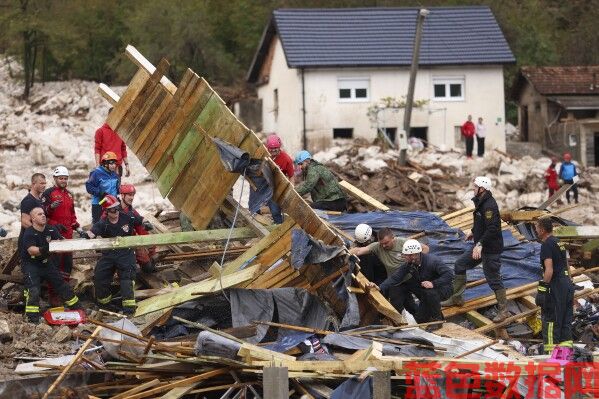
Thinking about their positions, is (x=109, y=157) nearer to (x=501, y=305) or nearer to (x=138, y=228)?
(x=138, y=228)

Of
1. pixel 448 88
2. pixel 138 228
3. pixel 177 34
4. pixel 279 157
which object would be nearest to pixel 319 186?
pixel 279 157

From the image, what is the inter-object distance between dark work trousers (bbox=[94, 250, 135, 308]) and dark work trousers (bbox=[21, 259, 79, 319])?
1.17 feet

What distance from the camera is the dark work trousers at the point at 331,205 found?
59.6 feet

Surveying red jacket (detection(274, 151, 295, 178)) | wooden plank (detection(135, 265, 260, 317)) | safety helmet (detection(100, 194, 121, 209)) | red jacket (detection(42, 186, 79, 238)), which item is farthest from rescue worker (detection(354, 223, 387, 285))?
red jacket (detection(42, 186, 79, 238))

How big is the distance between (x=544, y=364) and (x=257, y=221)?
17.7 ft

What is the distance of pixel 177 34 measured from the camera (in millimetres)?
48719

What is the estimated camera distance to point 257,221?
16016mm

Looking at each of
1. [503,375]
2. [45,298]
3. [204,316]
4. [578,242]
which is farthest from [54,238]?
[578,242]

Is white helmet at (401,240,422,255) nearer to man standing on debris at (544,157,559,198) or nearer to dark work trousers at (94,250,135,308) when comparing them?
dark work trousers at (94,250,135,308)

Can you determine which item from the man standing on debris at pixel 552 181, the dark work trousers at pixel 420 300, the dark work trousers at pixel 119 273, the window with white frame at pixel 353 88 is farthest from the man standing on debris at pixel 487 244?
the window with white frame at pixel 353 88

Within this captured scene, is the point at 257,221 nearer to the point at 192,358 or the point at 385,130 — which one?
the point at 192,358

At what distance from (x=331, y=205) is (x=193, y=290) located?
4253 millimetres

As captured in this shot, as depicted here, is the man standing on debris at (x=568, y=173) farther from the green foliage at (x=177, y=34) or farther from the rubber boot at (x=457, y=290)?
the green foliage at (x=177, y=34)

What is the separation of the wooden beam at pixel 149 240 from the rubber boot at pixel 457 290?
2600 millimetres
